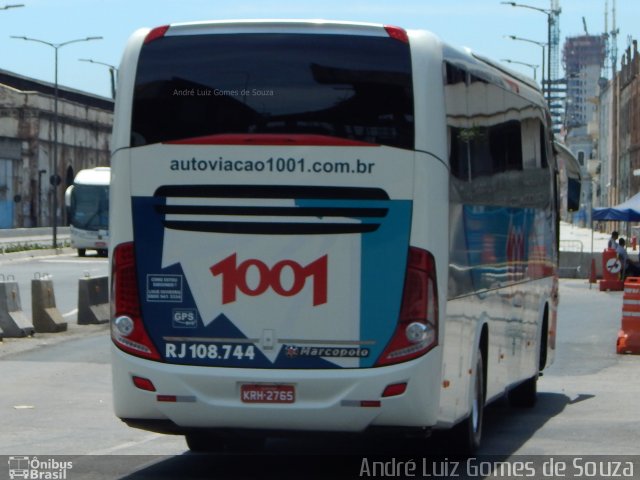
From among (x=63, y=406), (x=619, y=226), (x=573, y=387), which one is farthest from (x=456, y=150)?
(x=619, y=226)

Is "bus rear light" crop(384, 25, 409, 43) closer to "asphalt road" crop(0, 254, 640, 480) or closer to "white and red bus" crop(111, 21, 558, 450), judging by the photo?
"white and red bus" crop(111, 21, 558, 450)

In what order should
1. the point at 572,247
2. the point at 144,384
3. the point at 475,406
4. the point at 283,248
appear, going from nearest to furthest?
the point at 283,248 → the point at 144,384 → the point at 475,406 → the point at 572,247

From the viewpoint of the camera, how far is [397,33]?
9.90 m

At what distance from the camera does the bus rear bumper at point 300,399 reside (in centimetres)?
964

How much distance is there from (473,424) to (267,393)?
94.4 inches

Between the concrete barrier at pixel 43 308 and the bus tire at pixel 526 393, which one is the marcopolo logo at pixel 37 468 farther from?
the concrete barrier at pixel 43 308

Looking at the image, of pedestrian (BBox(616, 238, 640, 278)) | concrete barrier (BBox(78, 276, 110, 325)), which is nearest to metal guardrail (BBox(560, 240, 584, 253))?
pedestrian (BBox(616, 238, 640, 278))

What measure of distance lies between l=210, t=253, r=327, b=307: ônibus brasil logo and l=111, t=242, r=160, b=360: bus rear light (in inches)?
22.2

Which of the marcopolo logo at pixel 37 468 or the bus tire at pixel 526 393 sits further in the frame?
the bus tire at pixel 526 393

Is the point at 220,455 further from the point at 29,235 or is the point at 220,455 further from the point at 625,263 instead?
the point at 29,235

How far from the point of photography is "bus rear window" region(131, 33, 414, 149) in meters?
9.79

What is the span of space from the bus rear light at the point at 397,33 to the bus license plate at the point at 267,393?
2.36 meters

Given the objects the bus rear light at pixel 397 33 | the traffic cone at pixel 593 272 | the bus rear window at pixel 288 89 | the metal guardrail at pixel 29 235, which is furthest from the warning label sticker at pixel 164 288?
the metal guardrail at pixel 29 235

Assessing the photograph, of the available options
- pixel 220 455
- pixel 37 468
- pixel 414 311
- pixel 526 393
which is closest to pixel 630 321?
pixel 526 393
